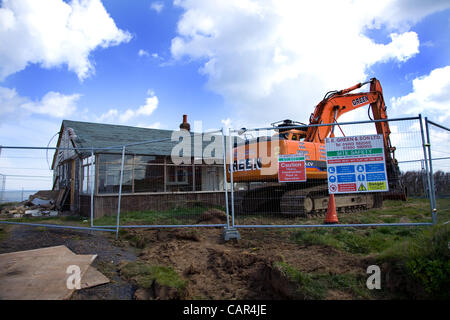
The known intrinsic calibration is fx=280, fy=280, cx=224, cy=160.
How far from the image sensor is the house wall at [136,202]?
36.8 feet

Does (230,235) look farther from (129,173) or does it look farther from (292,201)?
(129,173)

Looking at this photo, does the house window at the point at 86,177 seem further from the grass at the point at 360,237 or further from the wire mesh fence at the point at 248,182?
the grass at the point at 360,237

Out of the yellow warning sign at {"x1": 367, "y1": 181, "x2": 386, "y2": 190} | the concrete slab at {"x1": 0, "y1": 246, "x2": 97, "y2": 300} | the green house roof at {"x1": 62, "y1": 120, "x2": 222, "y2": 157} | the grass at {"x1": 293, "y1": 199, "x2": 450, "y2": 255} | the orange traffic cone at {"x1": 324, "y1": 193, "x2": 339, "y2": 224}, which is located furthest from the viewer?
the green house roof at {"x1": 62, "y1": 120, "x2": 222, "y2": 157}

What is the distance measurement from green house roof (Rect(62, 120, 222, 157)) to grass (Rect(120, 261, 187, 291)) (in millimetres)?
7064

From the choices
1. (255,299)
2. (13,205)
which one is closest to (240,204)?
(255,299)

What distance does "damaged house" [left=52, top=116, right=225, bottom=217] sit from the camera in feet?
38.2

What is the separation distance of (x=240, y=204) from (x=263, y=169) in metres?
2.21

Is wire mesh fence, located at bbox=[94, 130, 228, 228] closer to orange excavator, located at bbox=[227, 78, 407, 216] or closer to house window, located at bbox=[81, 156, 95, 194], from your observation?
house window, located at bbox=[81, 156, 95, 194]

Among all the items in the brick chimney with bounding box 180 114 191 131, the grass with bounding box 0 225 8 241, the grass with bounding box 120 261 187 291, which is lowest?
the grass with bounding box 120 261 187 291

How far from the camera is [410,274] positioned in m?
3.36

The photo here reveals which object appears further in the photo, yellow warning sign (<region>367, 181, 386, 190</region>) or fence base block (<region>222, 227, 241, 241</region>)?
fence base block (<region>222, 227, 241, 241</region>)

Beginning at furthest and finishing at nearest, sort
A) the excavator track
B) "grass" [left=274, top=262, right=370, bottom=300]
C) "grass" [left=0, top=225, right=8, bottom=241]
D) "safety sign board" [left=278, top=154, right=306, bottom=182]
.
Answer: the excavator track, "grass" [left=0, top=225, right=8, bottom=241], "safety sign board" [left=278, top=154, right=306, bottom=182], "grass" [left=274, top=262, right=370, bottom=300]

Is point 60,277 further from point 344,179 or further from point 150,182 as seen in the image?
point 150,182

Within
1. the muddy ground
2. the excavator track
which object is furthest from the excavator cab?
the muddy ground
